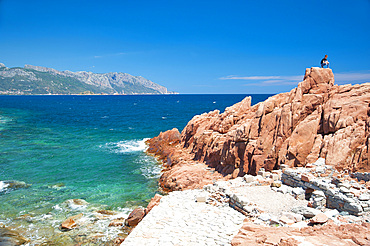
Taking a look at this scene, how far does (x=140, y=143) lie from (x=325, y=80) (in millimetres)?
37099

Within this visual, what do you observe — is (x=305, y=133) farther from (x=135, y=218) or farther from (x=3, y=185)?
(x=3, y=185)

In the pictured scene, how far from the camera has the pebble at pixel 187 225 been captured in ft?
43.4

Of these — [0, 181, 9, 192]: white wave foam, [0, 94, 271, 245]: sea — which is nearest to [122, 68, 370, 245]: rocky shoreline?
[0, 94, 271, 245]: sea

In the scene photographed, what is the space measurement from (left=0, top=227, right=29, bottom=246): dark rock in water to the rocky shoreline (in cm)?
909

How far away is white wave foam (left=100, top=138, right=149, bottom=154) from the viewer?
46.4 m

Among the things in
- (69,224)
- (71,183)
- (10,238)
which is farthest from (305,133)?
(71,183)

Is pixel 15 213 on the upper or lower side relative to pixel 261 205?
lower

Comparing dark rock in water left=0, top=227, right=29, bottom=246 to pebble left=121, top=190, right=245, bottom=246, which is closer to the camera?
pebble left=121, top=190, right=245, bottom=246

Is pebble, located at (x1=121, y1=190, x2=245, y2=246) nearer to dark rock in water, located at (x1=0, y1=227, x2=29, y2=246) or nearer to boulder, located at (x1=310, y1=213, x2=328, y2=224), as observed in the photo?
boulder, located at (x1=310, y1=213, x2=328, y2=224)

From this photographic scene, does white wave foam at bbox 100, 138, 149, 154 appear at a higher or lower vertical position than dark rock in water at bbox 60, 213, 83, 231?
lower

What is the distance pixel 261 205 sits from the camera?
637 inches

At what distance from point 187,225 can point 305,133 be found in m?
13.2

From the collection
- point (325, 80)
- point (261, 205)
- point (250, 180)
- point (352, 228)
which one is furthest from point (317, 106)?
point (352, 228)

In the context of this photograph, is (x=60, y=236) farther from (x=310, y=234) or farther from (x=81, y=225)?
(x=310, y=234)
